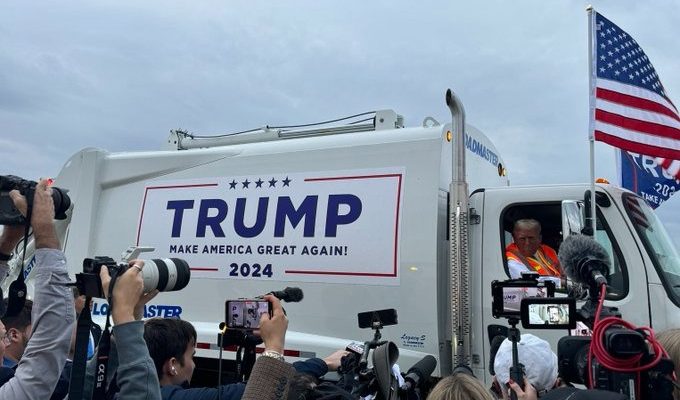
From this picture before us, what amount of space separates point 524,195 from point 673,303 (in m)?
1.24

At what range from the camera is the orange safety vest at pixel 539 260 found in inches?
185

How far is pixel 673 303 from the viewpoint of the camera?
4.22 m

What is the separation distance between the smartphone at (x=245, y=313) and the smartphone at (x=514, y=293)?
3.78 feet

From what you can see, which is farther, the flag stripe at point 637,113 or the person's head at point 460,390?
the flag stripe at point 637,113

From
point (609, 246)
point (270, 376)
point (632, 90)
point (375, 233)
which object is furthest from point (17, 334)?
point (632, 90)

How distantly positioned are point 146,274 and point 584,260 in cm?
178

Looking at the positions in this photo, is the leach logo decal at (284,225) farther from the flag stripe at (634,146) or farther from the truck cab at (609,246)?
the flag stripe at (634,146)

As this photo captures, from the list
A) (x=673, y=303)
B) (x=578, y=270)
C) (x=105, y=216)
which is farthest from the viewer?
(x=105, y=216)

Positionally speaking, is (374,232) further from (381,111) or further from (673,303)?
(673,303)

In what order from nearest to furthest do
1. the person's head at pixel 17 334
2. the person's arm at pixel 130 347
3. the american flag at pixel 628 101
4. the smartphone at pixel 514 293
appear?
the person's arm at pixel 130 347
the smartphone at pixel 514 293
the person's head at pixel 17 334
the american flag at pixel 628 101

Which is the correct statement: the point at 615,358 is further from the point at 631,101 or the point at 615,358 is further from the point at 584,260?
the point at 631,101

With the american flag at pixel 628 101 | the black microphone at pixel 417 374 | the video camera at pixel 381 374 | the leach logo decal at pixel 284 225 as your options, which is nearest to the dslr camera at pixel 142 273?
the video camera at pixel 381 374

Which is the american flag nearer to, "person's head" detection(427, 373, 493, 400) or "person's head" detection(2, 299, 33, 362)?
"person's head" detection(427, 373, 493, 400)

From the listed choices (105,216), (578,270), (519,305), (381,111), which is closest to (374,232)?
(381,111)
